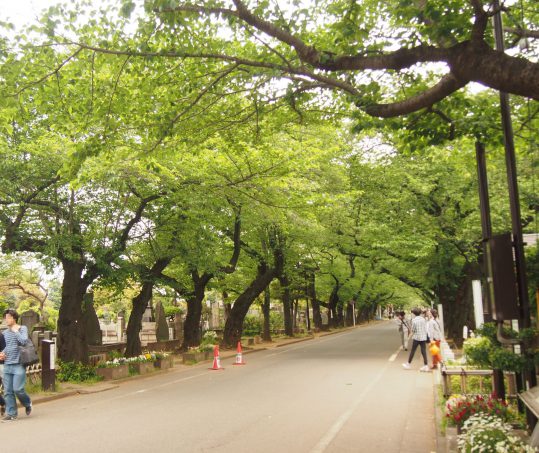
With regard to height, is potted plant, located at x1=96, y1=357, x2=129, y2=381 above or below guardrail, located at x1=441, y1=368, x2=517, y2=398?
below

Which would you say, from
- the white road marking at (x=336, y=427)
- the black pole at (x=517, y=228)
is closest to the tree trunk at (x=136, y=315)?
the white road marking at (x=336, y=427)

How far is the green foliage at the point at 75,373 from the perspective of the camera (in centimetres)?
1487

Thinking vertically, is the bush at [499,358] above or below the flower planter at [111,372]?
above

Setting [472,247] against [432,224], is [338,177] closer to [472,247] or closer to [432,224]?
[432,224]

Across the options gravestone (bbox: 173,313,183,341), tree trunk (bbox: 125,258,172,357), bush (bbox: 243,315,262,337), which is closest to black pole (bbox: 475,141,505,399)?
tree trunk (bbox: 125,258,172,357)

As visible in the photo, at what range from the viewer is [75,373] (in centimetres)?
1505

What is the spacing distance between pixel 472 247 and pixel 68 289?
14.5 m

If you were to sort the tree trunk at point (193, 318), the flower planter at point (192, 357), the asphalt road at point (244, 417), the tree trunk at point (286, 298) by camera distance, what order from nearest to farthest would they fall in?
the asphalt road at point (244, 417) < the flower planter at point (192, 357) < the tree trunk at point (193, 318) < the tree trunk at point (286, 298)

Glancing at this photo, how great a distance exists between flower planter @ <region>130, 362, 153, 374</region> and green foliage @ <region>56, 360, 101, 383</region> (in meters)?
1.48

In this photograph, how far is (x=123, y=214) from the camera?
17.2m

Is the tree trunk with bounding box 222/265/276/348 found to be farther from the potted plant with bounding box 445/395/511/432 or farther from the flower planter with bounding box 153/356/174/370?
the potted plant with bounding box 445/395/511/432

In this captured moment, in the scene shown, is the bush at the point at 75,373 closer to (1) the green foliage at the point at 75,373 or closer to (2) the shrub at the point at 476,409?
(1) the green foliage at the point at 75,373

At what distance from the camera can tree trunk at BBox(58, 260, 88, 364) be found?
16.5 metres

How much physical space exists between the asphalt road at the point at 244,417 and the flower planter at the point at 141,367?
5.07 ft
